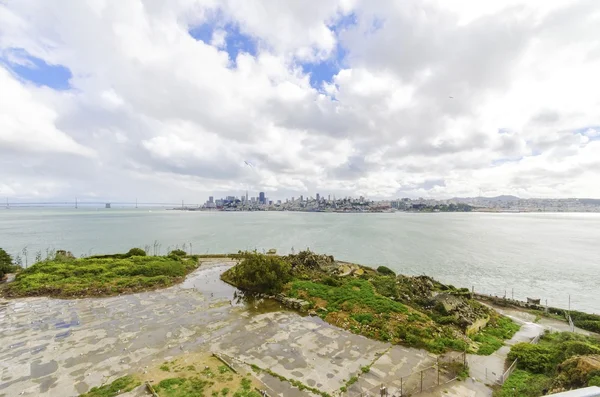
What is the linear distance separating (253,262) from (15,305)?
16.5m

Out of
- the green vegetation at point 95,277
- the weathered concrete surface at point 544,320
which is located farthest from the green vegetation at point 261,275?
the weathered concrete surface at point 544,320

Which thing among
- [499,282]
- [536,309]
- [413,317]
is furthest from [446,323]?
[499,282]

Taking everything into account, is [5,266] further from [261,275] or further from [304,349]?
[304,349]

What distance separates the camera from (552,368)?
474 inches

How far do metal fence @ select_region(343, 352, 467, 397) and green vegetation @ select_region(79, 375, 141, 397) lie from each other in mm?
8220

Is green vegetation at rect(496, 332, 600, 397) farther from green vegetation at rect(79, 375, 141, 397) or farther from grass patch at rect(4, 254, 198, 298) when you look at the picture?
grass patch at rect(4, 254, 198, 298)

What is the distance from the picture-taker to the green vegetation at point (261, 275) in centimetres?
2239

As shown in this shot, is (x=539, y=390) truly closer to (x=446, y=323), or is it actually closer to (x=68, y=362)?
(x=446, y=323)

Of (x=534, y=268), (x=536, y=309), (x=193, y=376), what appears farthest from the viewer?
(x=534, y=268)

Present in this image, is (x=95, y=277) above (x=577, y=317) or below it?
above

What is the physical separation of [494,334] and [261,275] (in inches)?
662

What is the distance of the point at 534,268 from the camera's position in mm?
44562

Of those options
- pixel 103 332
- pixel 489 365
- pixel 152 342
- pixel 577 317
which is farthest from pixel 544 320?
pixel 103 332

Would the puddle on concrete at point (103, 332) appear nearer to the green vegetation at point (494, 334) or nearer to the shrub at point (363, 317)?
the shrub at point (363, 317)
